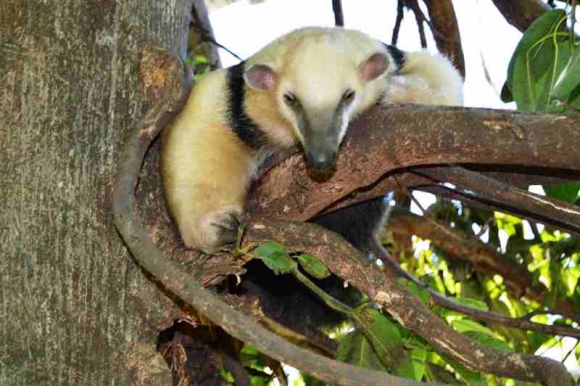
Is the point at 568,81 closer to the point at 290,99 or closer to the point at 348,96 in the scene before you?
the point at 348,96

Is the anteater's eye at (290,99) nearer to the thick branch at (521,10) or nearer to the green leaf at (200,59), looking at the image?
the thick branch at (521,10)

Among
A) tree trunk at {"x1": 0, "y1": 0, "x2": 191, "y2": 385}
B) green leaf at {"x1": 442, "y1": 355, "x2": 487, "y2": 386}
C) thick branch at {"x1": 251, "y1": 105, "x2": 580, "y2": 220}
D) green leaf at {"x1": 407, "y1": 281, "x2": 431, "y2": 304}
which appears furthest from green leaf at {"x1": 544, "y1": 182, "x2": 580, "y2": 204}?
tree trunk at {"x1": 0, "y1": 0, "x2": 191, "y2": 385}

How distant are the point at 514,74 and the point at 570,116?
431 millimetres

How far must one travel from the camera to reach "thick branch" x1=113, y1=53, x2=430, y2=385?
179 cm

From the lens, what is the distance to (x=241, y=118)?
3.01 meters

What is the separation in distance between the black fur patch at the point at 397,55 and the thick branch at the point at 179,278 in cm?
86

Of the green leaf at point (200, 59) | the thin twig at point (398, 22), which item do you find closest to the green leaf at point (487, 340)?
the thin twig at point (398, 22)

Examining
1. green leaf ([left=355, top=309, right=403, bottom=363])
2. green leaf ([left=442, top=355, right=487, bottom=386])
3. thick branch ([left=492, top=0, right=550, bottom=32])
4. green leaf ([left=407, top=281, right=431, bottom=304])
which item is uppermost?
thick branch ([left=492, top=0, right=550, bottom=32])

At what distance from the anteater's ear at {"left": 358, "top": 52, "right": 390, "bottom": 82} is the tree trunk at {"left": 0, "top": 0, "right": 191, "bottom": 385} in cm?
76

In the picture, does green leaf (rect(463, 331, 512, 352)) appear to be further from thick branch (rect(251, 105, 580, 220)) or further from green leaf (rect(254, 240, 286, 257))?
green leaf (rect(254, 240, 286, 257))

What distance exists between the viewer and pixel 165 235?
8.59 ft

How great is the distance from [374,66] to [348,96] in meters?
0.14

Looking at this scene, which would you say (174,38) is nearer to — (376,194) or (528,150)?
(376,194)

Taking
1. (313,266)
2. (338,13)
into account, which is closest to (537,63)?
(313,266)
